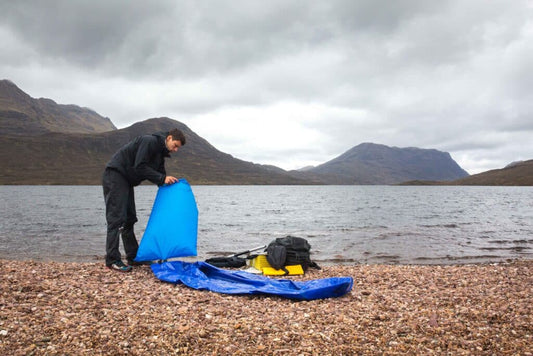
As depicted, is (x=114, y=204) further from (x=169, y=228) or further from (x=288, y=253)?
(x=288, y=253)

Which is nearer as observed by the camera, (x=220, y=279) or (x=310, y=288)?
(x=310, y=288)

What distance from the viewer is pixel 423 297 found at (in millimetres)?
7480

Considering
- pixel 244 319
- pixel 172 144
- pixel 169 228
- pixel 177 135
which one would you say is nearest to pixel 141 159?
pixel 172 144

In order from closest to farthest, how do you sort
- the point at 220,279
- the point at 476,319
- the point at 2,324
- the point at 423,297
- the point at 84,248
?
1. the point at 2,324
2. the point at 476,319
3. the point at 423,297
4. the point at 220,279
5. the point at 84,248

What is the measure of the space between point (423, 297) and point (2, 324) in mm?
7566

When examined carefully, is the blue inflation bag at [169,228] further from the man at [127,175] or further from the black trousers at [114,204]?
the black trousers at [114,204]

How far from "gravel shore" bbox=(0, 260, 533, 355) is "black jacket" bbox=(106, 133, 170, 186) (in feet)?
8.15

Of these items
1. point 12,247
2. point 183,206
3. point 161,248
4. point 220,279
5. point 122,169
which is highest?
point 122,169

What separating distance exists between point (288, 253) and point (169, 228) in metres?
3.69

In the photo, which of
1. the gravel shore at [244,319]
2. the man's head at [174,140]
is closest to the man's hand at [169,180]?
the man's head at [174,140]

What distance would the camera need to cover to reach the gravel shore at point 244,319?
4.88m

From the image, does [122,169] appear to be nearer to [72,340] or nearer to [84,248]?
[72,340]

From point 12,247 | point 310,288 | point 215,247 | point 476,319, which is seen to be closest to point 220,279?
point 310,288

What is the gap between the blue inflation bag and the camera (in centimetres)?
905
